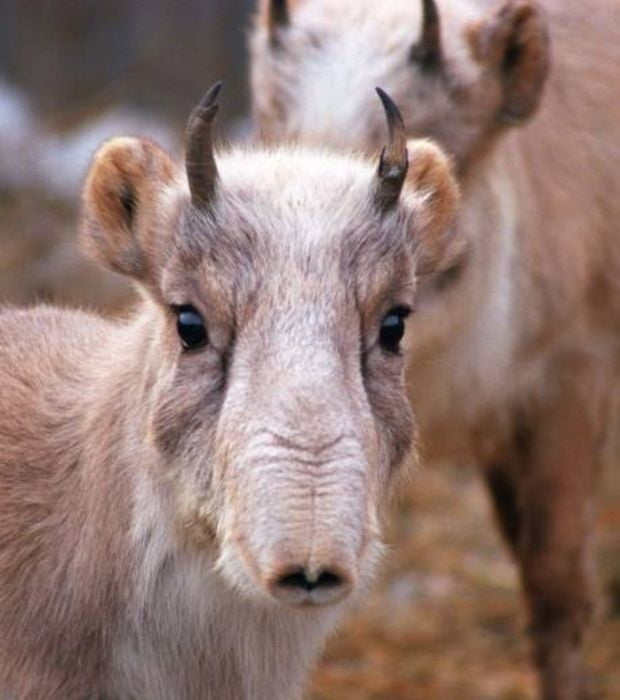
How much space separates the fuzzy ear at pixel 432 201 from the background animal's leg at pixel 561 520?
94.7 inches

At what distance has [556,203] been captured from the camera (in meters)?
6.89

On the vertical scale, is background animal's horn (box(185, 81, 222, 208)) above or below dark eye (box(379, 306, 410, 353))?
above

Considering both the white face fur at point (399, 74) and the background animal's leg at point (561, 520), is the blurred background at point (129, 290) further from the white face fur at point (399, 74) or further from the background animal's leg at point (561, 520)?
the white face fur at point (399, 74)

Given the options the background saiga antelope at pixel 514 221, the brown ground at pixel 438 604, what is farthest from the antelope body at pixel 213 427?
the brown ground at pixel 438 604

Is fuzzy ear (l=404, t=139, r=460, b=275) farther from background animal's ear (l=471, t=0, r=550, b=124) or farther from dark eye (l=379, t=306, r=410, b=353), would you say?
background animal's ear (l=471, t=0, r=550, b=124)

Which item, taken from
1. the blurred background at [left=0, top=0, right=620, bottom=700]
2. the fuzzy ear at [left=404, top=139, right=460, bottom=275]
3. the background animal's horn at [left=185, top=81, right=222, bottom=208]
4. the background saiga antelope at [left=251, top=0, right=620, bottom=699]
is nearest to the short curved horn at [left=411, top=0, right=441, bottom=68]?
the background saiga antelope at [left=251, top=0, right=620, bottom=699]

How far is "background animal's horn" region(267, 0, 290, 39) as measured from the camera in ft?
20.7

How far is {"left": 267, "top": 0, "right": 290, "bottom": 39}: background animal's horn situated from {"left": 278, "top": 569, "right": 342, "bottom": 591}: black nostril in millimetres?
3054

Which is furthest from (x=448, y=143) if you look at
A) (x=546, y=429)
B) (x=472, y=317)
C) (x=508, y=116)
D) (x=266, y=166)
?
(x=266, y=166)

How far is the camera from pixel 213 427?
389 cm

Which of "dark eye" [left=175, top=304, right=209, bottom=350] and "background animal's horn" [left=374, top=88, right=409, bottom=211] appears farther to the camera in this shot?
"background animal's horn" [left=374, top=88, right=409, bottom=211]

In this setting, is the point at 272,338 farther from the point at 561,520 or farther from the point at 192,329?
the point at 561,520

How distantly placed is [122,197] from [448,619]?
4407mm

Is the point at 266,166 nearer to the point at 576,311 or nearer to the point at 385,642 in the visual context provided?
the point at 576,311
